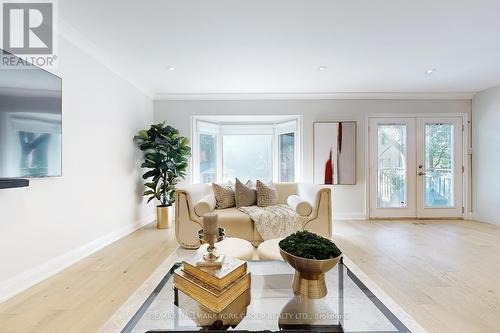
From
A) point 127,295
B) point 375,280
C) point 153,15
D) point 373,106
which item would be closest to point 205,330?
point 127,295

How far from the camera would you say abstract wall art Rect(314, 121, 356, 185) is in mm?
4398

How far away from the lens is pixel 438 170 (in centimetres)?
447

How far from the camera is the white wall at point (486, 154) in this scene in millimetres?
3994

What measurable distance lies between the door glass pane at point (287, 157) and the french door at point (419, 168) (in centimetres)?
144

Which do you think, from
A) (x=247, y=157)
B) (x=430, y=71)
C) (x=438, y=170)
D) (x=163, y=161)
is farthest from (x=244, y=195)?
(x=438, y=170)

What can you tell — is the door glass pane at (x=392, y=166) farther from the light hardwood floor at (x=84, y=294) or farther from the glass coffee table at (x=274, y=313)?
the light hardwood floor at (x=84, y=294)

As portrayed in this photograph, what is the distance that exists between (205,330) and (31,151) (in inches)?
78.0

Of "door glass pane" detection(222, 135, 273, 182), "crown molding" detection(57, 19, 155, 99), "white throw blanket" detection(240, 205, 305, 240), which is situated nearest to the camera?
"crown molding" detection(57, 19, 155, 99)

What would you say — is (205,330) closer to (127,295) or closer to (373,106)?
(127,295)

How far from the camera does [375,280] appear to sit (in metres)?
2.13

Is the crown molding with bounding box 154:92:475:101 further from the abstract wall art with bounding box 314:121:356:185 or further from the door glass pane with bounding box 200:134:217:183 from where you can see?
the door glass pane with bounding box 200:134:217:183

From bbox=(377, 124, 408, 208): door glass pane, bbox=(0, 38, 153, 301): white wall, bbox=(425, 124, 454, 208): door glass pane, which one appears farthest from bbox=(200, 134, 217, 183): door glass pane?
bbox=(425, 124, 454, 208): door glass pane

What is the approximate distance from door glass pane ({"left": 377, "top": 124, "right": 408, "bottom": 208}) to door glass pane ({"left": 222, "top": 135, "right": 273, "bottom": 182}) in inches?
82.4

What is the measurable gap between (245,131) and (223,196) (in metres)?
2.05
